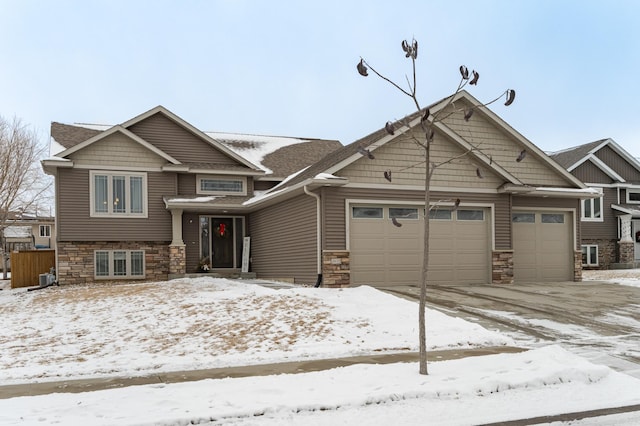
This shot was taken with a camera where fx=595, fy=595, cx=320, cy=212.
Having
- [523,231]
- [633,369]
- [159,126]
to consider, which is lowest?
[633,369]

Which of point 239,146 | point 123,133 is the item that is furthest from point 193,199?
point 239,146

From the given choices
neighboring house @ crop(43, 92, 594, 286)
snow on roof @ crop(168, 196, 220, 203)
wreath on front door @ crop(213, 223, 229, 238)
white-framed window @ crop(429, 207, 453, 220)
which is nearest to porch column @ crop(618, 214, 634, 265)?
neighboring house @ crop(43, 92, 594, 286)

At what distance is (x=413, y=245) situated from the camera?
17.6 meters

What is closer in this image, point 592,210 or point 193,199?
point 193,199

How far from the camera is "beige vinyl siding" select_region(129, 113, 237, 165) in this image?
24.0 m

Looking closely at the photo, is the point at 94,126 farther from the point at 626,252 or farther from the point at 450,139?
the point at 626,252

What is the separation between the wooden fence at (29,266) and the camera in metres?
24.3

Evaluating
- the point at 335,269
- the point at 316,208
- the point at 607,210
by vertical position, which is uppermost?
the point at 607,210

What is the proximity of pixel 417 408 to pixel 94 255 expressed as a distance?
60.7 ft

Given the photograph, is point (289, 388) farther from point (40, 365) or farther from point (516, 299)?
point (516, 299)

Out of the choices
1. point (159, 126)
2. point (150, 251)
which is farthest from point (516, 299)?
point (159, 126)

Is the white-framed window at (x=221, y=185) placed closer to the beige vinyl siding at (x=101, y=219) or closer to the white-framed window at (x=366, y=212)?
the beige vinyl siding at (x=101, y=219)

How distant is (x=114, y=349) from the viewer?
10.1 m

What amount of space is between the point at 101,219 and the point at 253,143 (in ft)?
31.5
